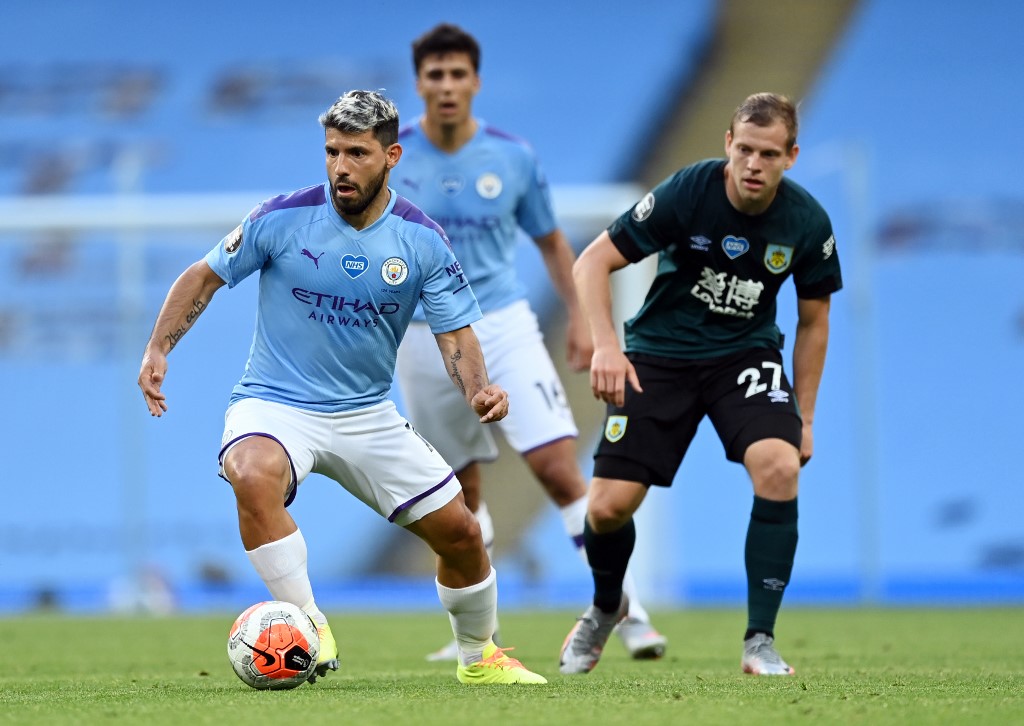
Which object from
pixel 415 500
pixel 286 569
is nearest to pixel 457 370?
pixel 415 500

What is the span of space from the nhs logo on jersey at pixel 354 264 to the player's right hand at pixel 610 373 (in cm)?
88

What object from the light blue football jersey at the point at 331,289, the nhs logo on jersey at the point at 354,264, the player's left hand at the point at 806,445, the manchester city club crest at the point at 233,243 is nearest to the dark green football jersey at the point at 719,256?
the player's left hand at the point at 806,445

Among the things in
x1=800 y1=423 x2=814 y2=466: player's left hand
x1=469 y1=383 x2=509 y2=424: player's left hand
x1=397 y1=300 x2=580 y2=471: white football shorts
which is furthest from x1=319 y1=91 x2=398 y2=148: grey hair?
x1=800 y1=423 x2=814 y2=466: player's left hand

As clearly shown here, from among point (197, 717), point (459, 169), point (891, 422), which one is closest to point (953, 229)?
point (891, 422)

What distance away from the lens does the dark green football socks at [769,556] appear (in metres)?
5.41

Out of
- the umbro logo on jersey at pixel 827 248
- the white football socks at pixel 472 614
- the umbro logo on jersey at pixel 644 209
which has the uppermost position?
the umbro logo on jersey at pixel 644 209

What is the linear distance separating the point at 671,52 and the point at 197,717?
1302cm

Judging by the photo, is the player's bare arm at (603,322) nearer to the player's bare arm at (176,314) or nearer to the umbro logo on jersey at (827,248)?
the umbro logo on jersey at (827,248)

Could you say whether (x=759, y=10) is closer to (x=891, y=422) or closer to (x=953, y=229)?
(x=953, y=229)

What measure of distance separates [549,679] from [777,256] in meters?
1.68

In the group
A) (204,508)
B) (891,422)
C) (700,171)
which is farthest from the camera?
(891,422)

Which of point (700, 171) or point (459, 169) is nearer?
point (700, 171)

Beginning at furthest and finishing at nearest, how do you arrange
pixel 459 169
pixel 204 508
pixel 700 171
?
pixel 204 508
pixel 459 169
pixel 700 171

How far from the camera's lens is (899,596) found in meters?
13.8
